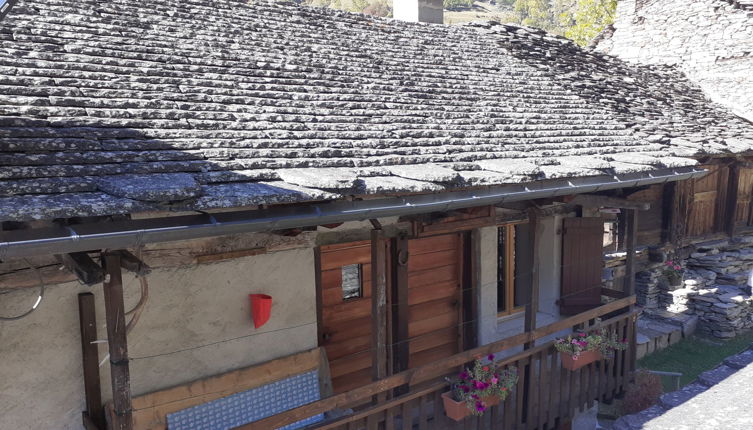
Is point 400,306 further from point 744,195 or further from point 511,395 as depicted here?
point 744,195

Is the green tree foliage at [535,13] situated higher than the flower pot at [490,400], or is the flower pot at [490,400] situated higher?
the green tree foliage at [535,13]

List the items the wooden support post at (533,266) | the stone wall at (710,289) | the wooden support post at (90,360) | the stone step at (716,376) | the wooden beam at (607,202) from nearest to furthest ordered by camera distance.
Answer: the wooden support post at (90,360) < the wooden support post at (533,266) < the wooden beam at (607,202) < the stone step at (716,376) < the stone wall at (710,289)

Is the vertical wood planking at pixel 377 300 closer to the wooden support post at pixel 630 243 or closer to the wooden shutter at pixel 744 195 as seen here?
the wooden support post at pixel 630 243

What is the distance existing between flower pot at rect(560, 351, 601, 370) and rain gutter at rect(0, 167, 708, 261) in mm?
1953

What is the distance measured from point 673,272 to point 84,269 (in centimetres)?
1021

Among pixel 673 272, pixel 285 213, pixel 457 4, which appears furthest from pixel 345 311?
pixel 457 4

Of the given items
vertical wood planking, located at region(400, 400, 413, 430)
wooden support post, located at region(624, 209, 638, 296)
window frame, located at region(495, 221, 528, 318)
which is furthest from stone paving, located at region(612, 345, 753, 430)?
vertical wood planking, located at region(400, 400, 413, 430)

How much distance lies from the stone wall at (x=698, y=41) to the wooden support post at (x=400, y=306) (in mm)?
9470

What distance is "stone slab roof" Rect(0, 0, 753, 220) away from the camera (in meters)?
3.38

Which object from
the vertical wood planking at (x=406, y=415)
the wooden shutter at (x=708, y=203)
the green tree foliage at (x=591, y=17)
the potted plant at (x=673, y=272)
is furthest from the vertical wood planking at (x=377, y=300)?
the green tree foliage at (x=591, y=17)

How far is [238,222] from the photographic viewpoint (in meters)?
3.27

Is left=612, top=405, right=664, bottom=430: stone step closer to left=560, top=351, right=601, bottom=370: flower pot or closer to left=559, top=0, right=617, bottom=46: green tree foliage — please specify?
left=560, top=351, right=601, bottom=370: flower pot

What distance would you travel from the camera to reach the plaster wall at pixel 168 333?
3.90 metres

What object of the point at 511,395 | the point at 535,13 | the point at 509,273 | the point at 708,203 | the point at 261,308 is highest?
the point at 535,13
